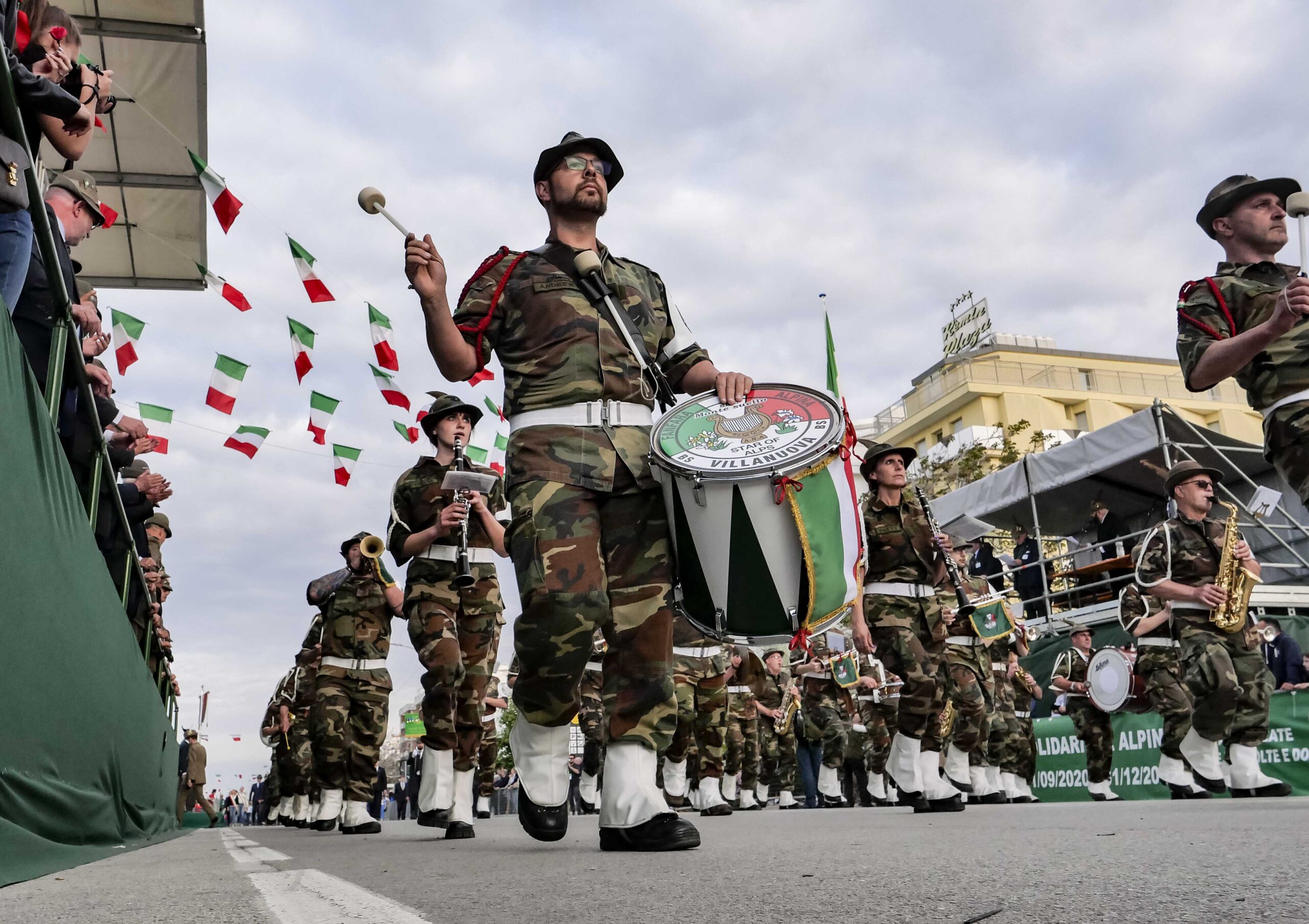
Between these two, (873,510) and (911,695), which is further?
(873,510)

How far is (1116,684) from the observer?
10305 mm

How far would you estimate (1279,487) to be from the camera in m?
17.0

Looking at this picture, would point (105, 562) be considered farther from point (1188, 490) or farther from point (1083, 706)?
point (1083, 706)

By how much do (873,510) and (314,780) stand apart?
5.92 metres

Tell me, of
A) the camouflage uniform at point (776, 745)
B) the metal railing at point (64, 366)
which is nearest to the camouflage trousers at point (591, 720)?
the camouflage uniform at point (776, 745)

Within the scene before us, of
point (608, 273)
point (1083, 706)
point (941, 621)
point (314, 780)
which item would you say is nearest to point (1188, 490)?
point (941, 621)

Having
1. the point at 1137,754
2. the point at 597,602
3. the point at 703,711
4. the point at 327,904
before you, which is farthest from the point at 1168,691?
the point at 327,904

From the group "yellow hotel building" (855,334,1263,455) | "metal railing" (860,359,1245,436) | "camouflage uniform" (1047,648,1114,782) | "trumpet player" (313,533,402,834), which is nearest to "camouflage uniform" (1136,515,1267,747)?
"camouflage uniform" (1047,648,1114,782)

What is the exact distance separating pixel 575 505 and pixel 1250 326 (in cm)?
307

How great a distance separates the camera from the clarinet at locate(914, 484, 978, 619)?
8141mm

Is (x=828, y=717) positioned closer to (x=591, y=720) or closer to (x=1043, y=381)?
(x=591, y=720)

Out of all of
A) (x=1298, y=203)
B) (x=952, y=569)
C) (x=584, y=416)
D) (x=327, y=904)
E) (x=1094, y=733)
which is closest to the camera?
(x=327, y=904)

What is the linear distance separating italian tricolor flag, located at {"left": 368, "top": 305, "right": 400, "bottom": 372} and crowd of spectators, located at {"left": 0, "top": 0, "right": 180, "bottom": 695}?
15.9 feet

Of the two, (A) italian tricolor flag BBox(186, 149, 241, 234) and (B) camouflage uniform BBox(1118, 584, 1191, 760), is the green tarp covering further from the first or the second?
(B) camouflage uniform BBox(1118, 584, 1191, 760)
